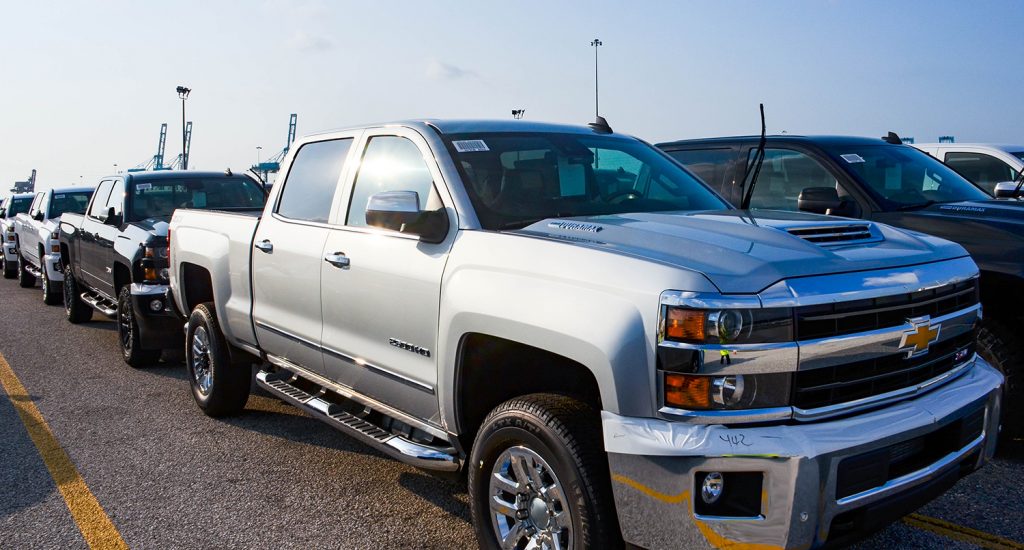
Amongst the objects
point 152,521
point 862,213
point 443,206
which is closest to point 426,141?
point 443,206

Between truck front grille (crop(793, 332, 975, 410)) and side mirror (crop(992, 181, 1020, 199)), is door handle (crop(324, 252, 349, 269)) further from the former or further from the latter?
side mirror (crop(992, 181, 1020, 199))

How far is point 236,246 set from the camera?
5.66 meters

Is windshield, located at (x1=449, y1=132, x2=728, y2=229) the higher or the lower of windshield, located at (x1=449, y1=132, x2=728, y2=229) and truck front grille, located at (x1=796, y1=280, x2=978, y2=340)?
the higher

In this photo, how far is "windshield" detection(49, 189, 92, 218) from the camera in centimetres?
1379

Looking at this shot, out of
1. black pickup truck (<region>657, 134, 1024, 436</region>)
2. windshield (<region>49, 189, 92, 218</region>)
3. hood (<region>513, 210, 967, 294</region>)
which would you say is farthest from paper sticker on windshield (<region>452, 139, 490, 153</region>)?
windshield (<region>49, 189, 92, 218</region>)

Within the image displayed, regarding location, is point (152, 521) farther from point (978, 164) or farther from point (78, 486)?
point (978, 164)

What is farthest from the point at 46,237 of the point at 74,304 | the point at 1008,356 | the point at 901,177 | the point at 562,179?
the point at 1008,356

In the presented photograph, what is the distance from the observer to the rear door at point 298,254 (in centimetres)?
478

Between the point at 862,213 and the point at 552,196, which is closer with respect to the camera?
the point at 552,196

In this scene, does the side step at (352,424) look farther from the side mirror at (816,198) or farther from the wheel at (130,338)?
the wheel at (130,338)

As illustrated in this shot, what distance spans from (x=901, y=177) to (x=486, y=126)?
131 inches

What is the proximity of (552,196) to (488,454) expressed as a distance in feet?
4.40

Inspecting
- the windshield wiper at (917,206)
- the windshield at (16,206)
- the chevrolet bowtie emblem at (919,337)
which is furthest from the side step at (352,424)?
the windshield at (16,206)

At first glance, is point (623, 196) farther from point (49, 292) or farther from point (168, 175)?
point (49, 292)
